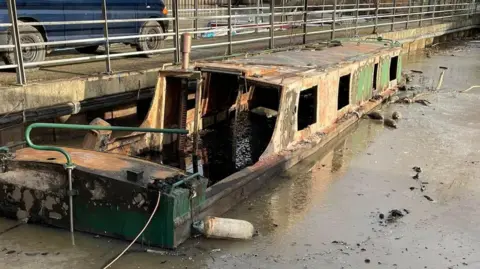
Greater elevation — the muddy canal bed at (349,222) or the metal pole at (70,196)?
the metal pole at (70,196)

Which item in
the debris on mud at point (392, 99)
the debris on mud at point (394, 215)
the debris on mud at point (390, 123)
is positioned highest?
the debris on mud at point (392, 99)

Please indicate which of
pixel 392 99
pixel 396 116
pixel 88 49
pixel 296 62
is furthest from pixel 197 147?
pixel 392 99

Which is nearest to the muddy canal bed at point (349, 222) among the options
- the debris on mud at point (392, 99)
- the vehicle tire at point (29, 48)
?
the debris on mud at point (392, 99)

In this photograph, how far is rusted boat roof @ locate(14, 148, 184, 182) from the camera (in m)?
4.81

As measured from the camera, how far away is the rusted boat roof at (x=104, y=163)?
4.81 metres

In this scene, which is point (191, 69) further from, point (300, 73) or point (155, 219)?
point (155, 219)

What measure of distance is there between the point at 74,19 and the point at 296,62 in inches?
173

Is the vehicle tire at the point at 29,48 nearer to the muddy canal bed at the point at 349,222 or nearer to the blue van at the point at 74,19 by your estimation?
the blue van at the point at 74,19

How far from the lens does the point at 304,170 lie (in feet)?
24.1

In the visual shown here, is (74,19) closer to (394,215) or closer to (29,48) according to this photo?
(29,48)

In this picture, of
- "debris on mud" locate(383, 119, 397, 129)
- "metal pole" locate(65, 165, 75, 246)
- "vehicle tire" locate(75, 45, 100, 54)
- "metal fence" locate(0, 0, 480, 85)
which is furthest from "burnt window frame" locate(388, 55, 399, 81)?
"metal pole" locate(65, 165, 75, 246)

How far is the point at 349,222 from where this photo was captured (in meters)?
5.66

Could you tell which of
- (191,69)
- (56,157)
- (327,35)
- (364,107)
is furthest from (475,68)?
(56,157)

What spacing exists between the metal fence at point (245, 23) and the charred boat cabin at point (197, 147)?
157cm
